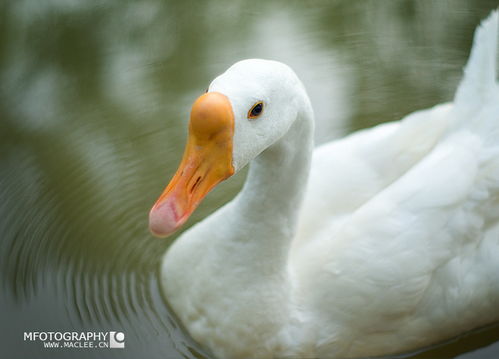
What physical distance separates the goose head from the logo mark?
1.19 meters

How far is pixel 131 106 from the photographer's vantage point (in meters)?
4.78

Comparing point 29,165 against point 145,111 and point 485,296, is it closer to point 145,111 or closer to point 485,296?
point 145,111

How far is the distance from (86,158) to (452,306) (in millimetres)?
2583

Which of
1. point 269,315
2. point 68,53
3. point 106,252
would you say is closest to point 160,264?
point 106,252

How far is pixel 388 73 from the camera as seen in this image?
5.01 m

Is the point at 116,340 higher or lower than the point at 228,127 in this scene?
lower

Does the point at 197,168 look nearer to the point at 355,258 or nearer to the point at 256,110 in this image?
the point at 256,110

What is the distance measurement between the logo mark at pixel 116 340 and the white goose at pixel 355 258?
1.06 feet

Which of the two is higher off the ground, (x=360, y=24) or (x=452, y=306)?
(x=360, y=24)

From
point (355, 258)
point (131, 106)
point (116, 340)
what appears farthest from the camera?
point (131, 106)

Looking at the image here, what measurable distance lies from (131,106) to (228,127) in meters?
2.65

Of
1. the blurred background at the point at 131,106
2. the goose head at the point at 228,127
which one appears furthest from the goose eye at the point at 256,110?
the blurred background at the point at 131,106

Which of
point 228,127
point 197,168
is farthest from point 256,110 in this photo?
point 197,168

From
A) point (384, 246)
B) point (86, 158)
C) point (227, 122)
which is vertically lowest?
point (384, 246)
